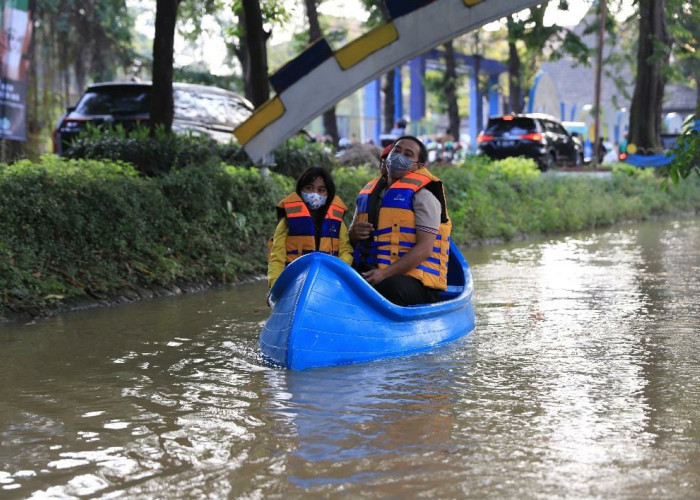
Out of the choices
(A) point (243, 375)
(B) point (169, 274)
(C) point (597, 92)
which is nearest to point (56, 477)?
(A) point (243, 375)

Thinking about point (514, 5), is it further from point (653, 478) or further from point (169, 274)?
point (653, 478)

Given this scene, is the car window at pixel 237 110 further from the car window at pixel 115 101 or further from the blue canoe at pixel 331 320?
the blue canoe at pixel 331 320

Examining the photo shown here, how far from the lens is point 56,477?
5008 millimetres

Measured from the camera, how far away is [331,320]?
282 inches

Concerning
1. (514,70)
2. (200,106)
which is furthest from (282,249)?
(514,70)

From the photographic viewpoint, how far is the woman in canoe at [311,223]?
26.5ft

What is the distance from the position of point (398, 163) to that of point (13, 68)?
595cm

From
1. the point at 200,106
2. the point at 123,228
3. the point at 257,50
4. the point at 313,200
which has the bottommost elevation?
the point at 123,228

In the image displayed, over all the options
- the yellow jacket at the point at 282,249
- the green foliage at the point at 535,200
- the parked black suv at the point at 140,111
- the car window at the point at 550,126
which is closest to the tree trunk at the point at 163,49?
the parked black suv at the point at 140,111

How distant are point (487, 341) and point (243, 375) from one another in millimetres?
2262

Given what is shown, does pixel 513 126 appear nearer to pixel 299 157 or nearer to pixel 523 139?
pixel 523 139

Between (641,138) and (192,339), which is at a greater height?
(641,138)

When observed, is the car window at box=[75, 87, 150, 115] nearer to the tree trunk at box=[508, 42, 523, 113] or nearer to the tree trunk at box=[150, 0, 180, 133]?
the tree trunk at box=[150, 0, 180, 133]

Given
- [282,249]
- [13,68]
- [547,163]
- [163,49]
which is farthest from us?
[547,163]
